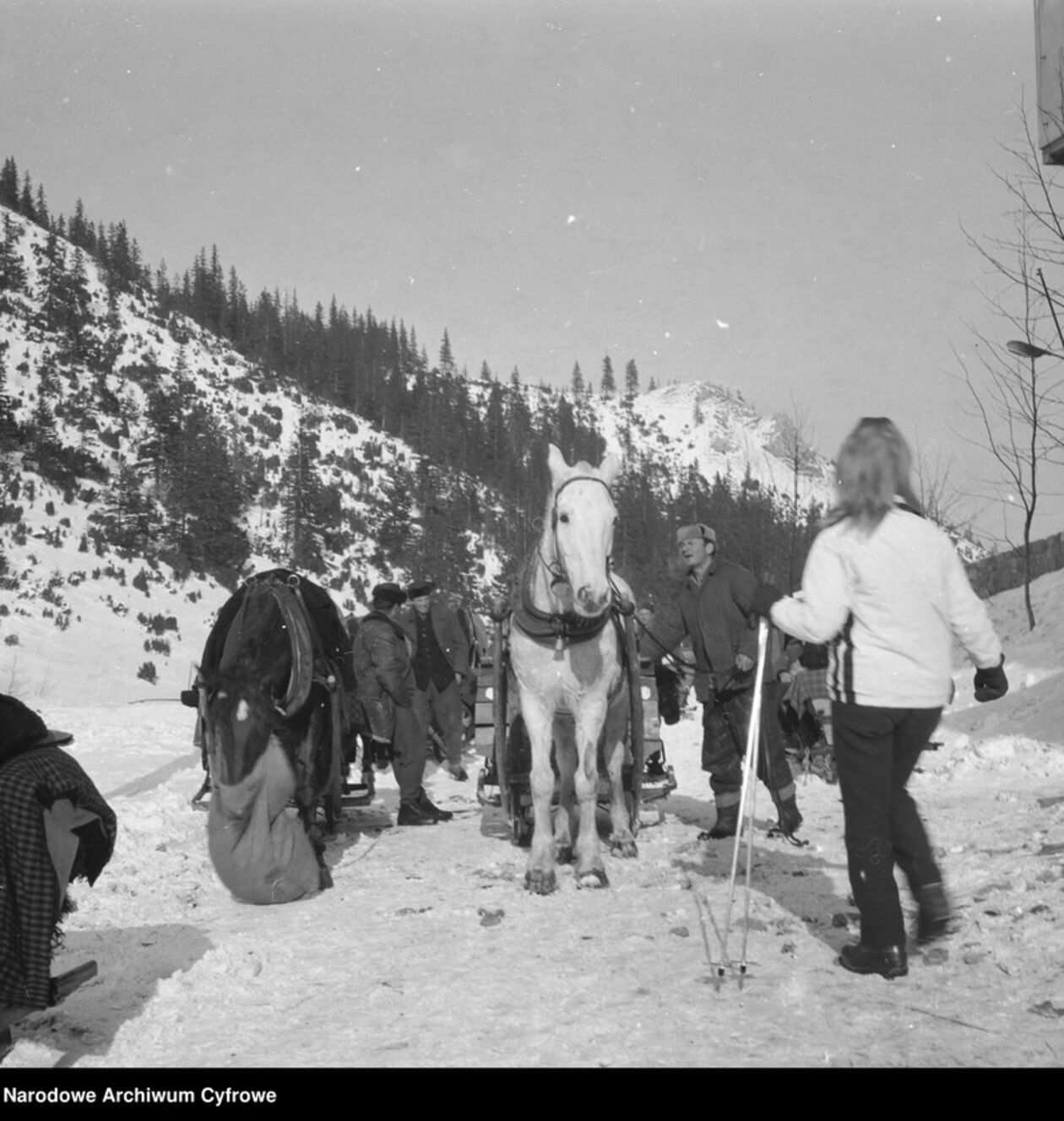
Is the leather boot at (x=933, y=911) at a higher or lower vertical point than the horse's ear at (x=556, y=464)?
lower

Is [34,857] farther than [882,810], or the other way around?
[882,810]

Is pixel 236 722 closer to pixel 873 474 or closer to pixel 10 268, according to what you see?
pixel 873 474

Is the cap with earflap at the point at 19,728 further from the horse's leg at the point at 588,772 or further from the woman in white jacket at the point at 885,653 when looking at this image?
the horse's leg at the point at 588,772

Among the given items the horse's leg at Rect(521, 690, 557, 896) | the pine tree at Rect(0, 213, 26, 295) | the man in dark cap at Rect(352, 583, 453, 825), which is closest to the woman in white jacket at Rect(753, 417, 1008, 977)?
the horse's leg at Rect(521, 690, 557, 896)

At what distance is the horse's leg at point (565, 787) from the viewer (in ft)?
22.4

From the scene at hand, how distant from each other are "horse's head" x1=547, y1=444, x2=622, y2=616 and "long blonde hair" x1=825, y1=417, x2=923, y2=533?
1624mm

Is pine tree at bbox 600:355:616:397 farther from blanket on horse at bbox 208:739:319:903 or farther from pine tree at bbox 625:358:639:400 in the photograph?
blanket on horse at bbox 208:739:319:903

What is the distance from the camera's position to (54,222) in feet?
238

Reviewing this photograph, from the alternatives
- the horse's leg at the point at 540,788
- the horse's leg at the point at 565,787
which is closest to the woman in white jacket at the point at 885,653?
the horse's leg at the point at 540,788

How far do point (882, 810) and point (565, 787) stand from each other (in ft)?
11.0

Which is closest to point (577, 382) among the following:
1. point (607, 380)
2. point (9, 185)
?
point (607, 380)

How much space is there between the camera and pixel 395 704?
8.77 meters

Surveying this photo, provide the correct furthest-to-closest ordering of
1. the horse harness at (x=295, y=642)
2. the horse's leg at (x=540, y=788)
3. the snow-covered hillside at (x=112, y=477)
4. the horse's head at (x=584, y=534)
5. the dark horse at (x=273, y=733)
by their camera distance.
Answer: the snow-covered hillside at (x=112, y=477) < the horse harness at (x=295, y=642) < the horse's leg at (x=540, y=788) < the dark horse at (x=273, y=733) < the horse's head at (x=584, y=534)

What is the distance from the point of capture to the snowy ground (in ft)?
11.0
